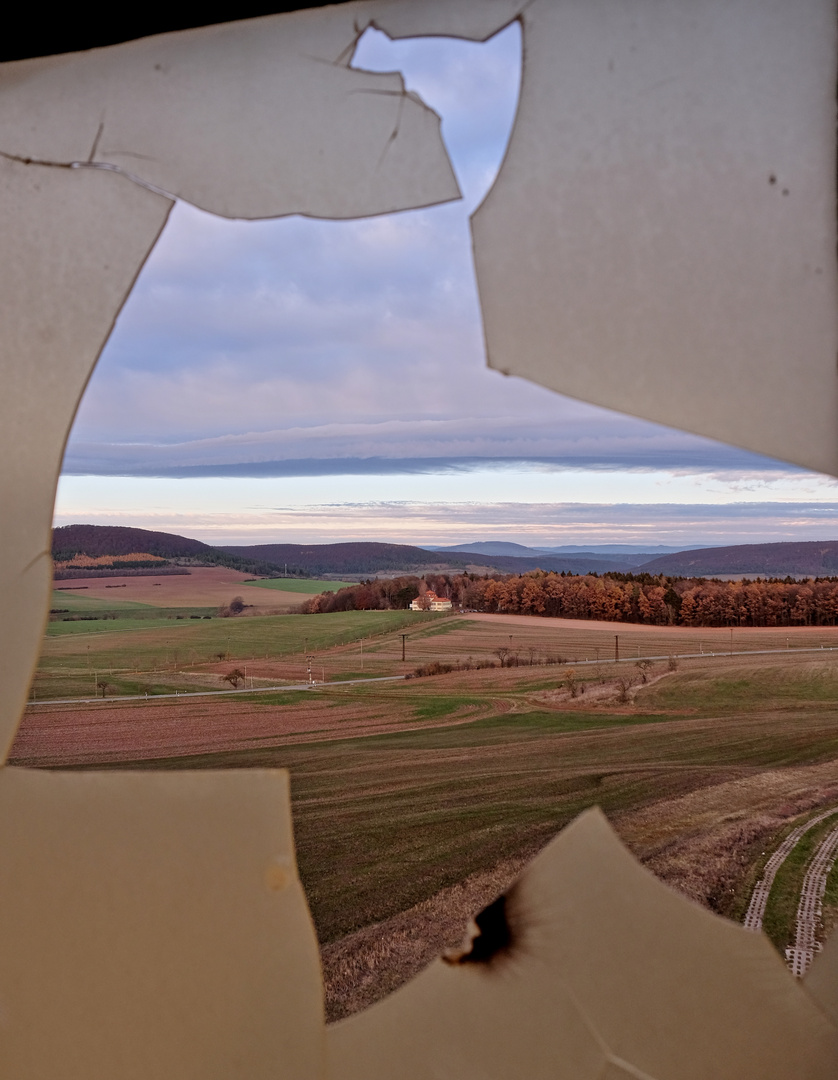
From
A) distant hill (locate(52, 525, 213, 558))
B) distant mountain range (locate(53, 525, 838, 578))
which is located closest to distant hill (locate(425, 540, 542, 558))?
distant mountain range (locate(53, 525, 838, 578))

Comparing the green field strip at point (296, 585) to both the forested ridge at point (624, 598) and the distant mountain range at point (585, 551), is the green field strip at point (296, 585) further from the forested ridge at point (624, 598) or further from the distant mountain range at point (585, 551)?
the distant mountain range at point (585, 551)

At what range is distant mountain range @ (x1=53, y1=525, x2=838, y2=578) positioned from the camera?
5.16ft

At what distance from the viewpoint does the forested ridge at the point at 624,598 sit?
1.50m

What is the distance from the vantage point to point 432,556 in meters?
1.66

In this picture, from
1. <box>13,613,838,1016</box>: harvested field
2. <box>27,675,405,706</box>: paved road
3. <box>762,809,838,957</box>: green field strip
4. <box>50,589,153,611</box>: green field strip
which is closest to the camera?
<box>762,809,838,957</box>: green field strip

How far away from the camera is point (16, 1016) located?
1138 millimetres

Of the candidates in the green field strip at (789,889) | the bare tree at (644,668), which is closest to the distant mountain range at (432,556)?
the bare tree at (644,668)

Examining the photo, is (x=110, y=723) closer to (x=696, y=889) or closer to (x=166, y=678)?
(x=166, y=678)

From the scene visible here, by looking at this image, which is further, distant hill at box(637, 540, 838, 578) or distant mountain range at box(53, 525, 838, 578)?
distant mountain range at box(53, 525, 838, 578)

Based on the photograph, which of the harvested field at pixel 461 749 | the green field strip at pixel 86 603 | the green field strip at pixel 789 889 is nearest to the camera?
the green field strip at pixel 789 889

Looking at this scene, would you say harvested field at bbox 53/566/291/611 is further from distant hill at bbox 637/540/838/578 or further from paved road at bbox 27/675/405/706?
distant hill at bbox 637/540/838/578

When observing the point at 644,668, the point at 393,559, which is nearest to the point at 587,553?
the point at 644,668

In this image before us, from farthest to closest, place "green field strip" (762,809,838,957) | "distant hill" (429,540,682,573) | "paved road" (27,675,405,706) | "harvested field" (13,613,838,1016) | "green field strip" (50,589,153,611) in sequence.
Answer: "distant hill" (429,540,682,573)
"paved road" (27,675,405,706)
"green field strip" (50,589,153,611)
"harvested field" (13,613,838,1016)
"green field strip" (762,809,838,957)

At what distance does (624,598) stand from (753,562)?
319mm
